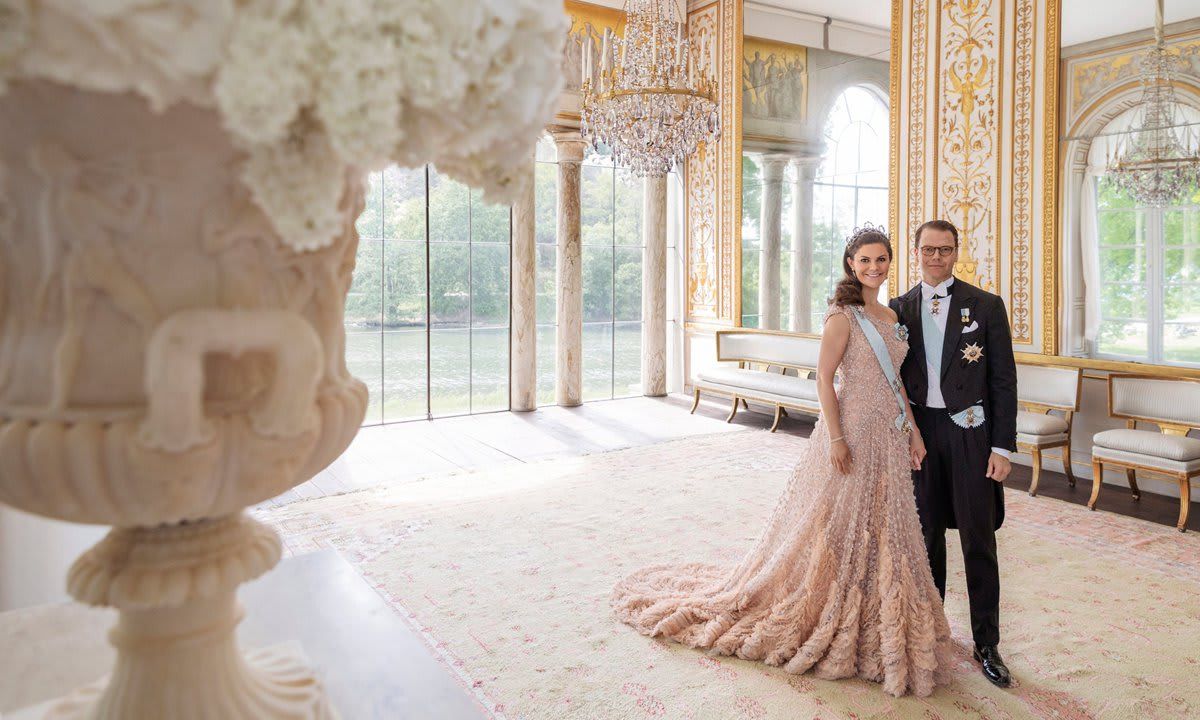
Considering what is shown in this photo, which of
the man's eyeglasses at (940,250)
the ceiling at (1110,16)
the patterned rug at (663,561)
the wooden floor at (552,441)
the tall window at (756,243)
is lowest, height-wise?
the patterned rug at (663,561)

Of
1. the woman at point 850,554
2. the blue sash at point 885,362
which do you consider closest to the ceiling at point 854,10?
the woman at point 850,554

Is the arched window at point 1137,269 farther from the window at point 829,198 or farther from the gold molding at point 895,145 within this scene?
the window at point 829,198

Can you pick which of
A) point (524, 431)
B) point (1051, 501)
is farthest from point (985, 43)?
point (524, 431)

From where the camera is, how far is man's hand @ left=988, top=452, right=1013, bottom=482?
2.98 metres

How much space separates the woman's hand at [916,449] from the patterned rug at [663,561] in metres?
0.80

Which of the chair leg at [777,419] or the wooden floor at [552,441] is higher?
A: the chair leg at [777,419]

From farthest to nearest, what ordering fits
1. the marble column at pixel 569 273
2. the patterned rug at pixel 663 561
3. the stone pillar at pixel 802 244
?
1. the marble column at pixel 569 273
2. the stone pillar at pixel 802 244
3. the patterned rug at pixel 663 561

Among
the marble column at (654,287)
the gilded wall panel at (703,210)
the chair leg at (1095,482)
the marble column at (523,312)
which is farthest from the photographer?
the marble column at (654,287)

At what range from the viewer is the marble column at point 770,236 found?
8.95 m

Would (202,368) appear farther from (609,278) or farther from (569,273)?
(609,278)

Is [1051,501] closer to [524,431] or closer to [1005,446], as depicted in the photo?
[1005,446]

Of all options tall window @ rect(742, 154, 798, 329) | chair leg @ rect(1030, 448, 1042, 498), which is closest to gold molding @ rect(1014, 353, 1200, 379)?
chair leg @ rect(1030, 448, 1042, 498)

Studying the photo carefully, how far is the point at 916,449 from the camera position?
312 cm

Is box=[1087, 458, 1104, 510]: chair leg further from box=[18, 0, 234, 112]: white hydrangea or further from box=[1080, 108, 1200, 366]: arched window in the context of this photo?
box=[18, 0, 234, 112]: white hydrangea
